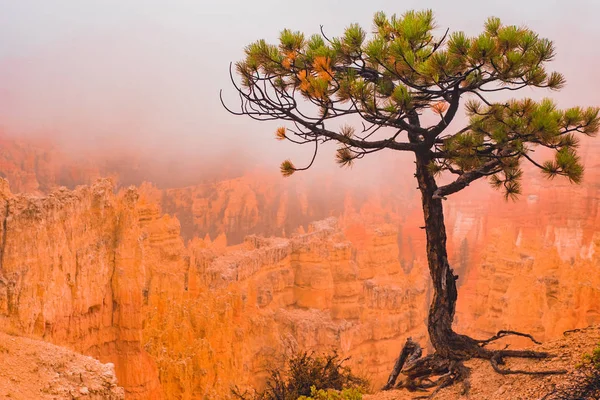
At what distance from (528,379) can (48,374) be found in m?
5.00

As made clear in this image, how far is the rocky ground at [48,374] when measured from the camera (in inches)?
231

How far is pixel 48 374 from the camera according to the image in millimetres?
6355

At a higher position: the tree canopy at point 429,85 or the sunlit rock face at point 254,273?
the tree canopy at point 429,85

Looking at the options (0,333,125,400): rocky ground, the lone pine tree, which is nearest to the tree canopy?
the lone pine tree

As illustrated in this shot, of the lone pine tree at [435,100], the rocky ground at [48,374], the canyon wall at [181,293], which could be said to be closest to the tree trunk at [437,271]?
the lone pine tree at [435,100]

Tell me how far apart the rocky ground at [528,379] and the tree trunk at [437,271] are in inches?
17.7

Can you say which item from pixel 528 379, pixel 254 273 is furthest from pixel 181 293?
pixel 528 379

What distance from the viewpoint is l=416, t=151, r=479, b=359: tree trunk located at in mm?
6500

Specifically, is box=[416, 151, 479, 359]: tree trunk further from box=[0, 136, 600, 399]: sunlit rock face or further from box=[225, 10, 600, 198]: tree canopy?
box=[0, 136, 600, 399]: sunlit rock face

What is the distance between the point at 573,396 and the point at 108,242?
906 cm

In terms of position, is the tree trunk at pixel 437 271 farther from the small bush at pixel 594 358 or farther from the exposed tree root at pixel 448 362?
the small bush at pixel 594 358

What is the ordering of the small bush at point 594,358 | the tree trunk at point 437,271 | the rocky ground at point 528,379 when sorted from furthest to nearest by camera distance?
the tree trunk at point 437,271 → the rocky ground at point 528,379 → the small bush at point 594,358

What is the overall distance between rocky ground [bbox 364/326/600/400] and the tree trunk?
0.45m

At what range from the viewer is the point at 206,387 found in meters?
13.5
